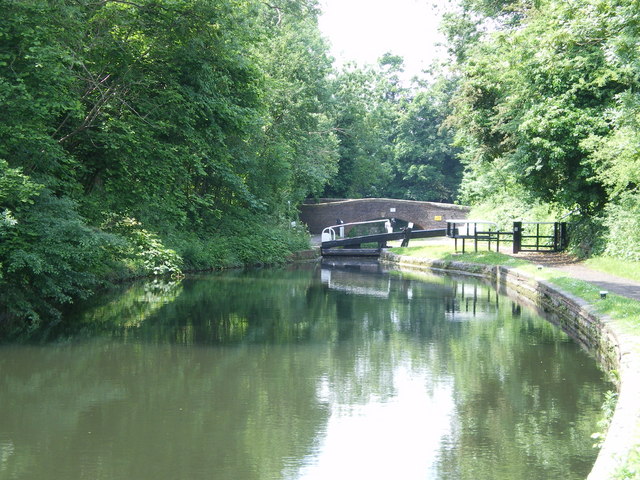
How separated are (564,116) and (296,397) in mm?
15576

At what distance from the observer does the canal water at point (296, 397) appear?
263 inches

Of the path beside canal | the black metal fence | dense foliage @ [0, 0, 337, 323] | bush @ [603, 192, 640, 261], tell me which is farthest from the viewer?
the black metal fence

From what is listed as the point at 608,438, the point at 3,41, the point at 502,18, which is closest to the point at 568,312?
the point at 608,438

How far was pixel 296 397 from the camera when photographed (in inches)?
350

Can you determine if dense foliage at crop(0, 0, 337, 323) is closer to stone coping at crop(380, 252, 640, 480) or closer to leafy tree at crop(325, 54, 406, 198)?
stone coping at crop(380, 252, 640, 480)

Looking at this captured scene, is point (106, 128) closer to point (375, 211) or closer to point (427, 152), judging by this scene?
point (375, 211)

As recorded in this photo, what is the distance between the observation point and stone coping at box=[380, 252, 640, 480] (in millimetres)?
5551

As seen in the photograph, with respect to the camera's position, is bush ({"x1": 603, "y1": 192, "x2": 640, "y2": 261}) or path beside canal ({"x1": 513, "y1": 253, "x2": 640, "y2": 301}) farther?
bush ({"x1": 603, "y1": 192, "x2": 640, "y2": 261})

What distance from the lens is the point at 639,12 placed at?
42.6 ft

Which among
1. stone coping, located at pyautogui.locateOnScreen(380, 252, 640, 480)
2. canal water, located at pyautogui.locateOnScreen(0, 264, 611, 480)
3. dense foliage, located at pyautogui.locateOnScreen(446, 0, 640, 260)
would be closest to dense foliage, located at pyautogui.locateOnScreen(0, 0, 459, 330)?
canal water, located at pyautogui.locateOnScreen(0, 264, 611, 480)

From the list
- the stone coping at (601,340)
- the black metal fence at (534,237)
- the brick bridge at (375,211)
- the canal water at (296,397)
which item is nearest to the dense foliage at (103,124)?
the canal water at (296,397)

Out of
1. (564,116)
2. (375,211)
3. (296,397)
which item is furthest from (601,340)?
(375,211)

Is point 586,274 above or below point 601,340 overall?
above

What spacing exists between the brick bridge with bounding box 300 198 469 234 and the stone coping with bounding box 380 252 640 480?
2064cm
